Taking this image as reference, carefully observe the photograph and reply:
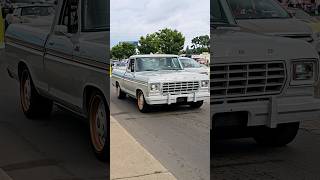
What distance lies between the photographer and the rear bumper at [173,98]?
182 centimetres

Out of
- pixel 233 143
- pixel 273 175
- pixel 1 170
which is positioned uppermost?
pixel 233 143

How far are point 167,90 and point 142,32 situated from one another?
0.81 ft

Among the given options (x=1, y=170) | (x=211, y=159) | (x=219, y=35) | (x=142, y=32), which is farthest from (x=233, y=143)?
(x=1, y=170)

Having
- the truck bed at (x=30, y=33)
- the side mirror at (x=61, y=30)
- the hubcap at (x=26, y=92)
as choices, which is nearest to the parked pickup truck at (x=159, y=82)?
the side mirror at (x=61, y=30)

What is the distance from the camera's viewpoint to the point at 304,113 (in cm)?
186

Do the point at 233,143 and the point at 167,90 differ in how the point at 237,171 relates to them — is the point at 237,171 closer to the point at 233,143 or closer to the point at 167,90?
the point at 233,143

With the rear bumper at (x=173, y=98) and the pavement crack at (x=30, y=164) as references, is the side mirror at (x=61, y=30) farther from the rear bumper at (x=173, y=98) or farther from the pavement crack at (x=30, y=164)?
the pavement crack at (x=30, y=164)

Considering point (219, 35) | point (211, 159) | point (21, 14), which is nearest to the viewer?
point (219, 35)

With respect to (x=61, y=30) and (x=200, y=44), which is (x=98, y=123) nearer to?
(x=61, y=30)

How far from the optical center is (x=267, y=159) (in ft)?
6.38

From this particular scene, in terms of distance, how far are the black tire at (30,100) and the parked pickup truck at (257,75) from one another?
0.98 m

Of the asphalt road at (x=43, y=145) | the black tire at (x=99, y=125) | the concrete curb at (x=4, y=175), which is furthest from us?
the concrete curb at (x=4, y=175)

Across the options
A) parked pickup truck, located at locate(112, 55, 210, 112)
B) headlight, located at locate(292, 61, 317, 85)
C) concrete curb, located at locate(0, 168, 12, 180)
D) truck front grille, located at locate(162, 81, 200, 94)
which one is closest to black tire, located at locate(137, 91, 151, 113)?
parked pickup truck, located at locate(112, 55, 210, 112)

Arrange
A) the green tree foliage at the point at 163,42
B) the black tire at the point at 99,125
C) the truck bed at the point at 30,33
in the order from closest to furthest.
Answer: the green tree foliage at the point at 163,42 → the black tire at the point at 99,125 → the truck bed at the point at 30,33
